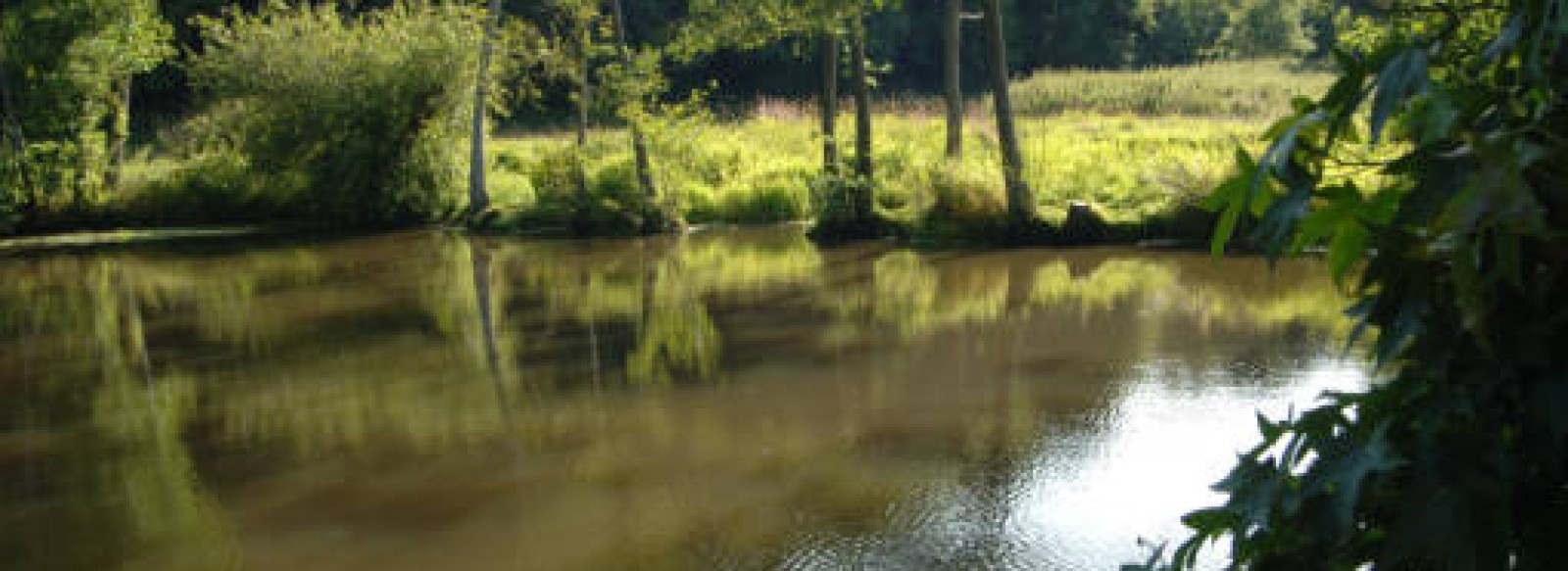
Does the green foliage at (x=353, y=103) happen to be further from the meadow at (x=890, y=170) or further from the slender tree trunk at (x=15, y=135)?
the slender tree trunk at (x=15, y=135)

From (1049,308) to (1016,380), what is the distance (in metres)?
2.57

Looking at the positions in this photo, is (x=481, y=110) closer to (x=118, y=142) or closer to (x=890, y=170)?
(x=890, y=170)

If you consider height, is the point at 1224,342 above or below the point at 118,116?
below

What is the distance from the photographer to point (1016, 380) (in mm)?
8547

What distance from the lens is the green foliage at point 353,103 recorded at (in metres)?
21.3

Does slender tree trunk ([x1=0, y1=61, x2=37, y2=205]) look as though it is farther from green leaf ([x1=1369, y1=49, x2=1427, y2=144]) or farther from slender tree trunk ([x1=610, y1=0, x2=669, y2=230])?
green leaf ([x1=1369, y1=49, x2=1427, y2=144])

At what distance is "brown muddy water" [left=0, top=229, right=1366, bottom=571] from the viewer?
5992 mm

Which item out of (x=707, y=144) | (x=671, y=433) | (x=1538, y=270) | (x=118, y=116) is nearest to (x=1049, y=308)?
(x=671, y=433)

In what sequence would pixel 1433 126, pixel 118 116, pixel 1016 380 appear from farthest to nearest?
pixel 118 116 < pixel 1016 380 < pixel 1433 126

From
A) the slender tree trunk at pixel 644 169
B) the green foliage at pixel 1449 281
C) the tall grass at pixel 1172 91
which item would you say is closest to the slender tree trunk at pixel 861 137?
the slender tree trunk at pixel 644 169

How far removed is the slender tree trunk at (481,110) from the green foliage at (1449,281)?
1946cm

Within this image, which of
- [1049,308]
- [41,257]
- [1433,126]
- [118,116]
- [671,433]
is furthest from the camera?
[118,116]

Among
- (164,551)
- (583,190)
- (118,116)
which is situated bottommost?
(164,551)

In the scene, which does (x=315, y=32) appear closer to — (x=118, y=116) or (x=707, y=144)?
(x=118, y=116)
